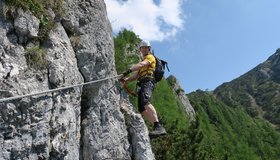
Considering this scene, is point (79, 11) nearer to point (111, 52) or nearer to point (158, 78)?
point (111, 52)

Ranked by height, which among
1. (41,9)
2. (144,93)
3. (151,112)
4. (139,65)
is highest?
(41,9)

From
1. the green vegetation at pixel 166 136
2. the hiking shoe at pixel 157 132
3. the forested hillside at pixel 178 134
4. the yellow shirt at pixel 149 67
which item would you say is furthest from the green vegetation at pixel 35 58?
the green vegetation at pixel 166 136

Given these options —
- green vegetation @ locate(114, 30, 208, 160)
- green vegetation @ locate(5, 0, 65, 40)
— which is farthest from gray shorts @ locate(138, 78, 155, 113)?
green vegetation @ locate(114, 30, 208, 160)

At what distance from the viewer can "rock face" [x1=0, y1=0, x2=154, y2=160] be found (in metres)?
7.95

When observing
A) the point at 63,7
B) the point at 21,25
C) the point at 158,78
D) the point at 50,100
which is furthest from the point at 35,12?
the point at 158,78

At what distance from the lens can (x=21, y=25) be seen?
8.88 meters

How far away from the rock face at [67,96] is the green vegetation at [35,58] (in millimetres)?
31

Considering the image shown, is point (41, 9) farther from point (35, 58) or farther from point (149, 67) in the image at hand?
point (149, 67)

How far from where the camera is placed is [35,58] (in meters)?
8.82

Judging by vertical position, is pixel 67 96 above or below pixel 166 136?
below

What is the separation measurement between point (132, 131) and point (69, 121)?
281 centimetres

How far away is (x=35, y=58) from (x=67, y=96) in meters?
1.18

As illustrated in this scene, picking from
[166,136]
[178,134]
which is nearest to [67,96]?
[166,136]

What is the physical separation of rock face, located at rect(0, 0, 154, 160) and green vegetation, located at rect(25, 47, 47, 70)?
31 millimetres
